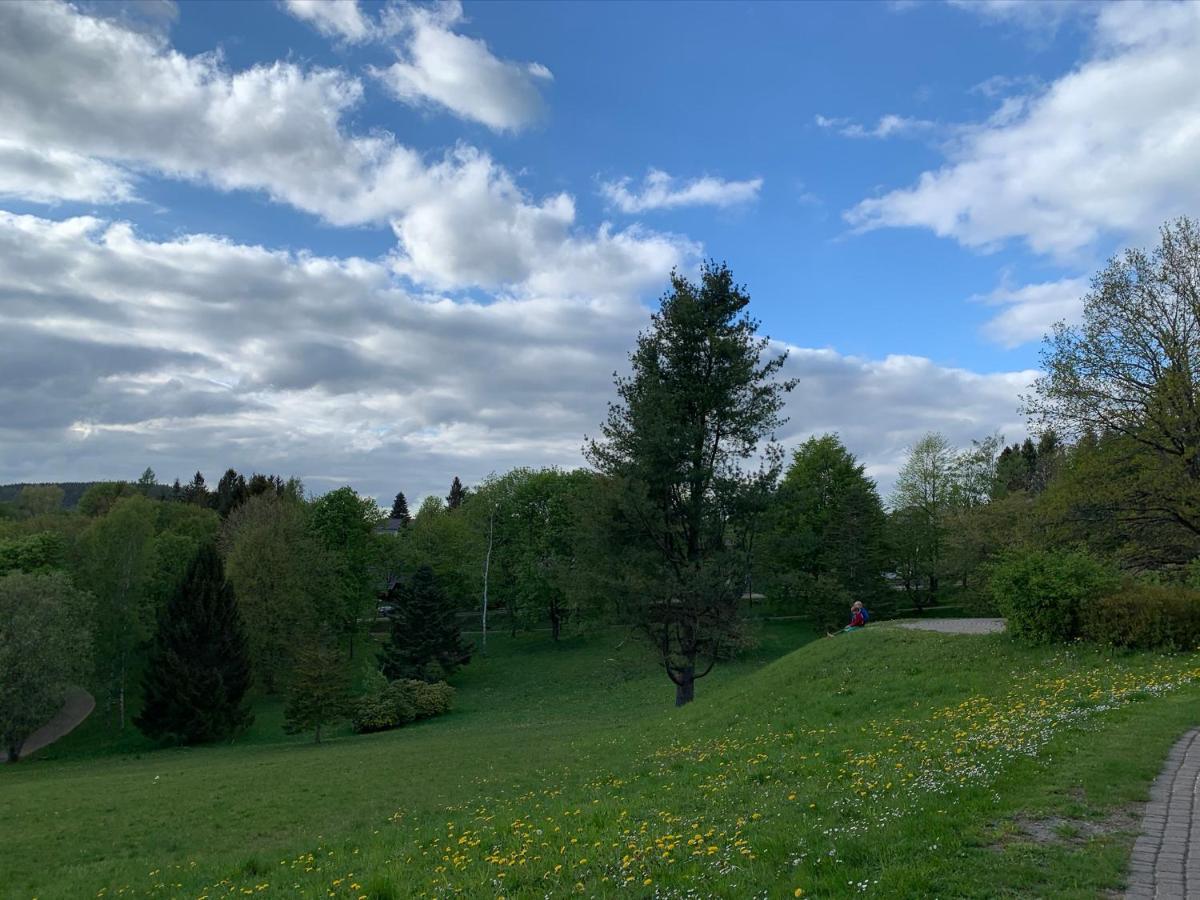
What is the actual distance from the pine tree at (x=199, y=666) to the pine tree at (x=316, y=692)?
701cm

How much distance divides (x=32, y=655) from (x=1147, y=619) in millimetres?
45337

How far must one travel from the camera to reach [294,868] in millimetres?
10766

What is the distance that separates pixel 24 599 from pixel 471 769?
32.0 m

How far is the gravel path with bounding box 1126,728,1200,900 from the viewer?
5637 mm

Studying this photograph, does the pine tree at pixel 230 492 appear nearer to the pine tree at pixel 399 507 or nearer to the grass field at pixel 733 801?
the pine tree at pixel 399 507

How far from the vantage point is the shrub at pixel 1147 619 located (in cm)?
1650

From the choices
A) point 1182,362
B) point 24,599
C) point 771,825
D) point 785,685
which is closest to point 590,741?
point 785,685

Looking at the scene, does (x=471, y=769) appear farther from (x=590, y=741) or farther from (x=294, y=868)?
(x=294, y=868)

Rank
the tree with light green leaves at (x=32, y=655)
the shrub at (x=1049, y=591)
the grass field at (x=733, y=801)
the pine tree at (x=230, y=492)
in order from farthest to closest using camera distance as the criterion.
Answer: the pine tree at (x=230, y=492) → the tree with light green leaves at (x=32, y=655) → the shrub at (x=1049, y=591) → the grass field at (x=733, y=801)

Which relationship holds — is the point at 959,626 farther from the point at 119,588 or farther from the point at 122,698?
the point at 119,588

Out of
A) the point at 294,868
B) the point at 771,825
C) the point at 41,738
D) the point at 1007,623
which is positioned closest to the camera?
the point at 771,825

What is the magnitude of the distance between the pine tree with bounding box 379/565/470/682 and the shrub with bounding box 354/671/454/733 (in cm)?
527

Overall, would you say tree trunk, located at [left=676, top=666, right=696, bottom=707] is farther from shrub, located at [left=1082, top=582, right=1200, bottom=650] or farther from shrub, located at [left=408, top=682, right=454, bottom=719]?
shrub, located at [left=408, top=682, right=454, bottom=719]

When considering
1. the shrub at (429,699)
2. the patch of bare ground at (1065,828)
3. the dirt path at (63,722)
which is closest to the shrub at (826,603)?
the shrub at (429,699)
